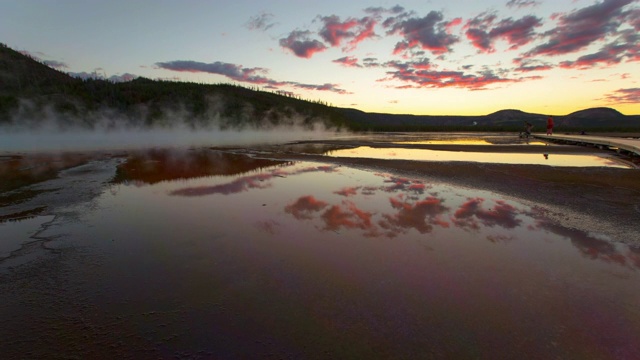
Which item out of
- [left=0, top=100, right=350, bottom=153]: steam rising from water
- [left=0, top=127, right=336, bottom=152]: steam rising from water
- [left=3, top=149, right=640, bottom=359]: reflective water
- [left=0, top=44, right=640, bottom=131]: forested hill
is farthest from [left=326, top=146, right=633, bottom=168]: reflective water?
[left=0, top=44, right=640, bottom=131]: forested hill

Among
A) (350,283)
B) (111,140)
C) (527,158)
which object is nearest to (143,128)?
(111,140)

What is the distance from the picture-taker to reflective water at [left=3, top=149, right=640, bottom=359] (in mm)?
3717

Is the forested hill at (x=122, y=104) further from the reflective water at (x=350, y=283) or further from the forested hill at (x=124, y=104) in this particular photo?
the reflective water at (x=350, y=283)

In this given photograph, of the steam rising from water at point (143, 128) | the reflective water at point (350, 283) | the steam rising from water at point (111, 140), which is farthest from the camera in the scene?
the steam rising from water at point (143, 128)

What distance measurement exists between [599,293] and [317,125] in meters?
153

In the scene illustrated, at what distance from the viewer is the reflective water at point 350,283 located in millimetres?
3717

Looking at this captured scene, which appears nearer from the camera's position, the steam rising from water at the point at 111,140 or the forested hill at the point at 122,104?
the steam rising from water at the point at 111,140

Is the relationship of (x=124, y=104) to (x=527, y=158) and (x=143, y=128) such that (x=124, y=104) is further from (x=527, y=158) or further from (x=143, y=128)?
(x=527, y=158)

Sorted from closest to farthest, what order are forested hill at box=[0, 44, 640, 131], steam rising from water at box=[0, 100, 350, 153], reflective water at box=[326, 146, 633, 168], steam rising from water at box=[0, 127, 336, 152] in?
1. reflective water at box=[326, 146, 633, 168]
2. steam rising from water at box=[0, 127, 336, 152]
3. steam rising from water at box=[0, 100, 350, 153]
4. forested hill at box=[0, 44, 640, 131]

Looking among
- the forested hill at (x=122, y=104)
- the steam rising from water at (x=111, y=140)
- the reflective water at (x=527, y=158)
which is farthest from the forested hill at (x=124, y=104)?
the reflective water at (x=527, y=158)

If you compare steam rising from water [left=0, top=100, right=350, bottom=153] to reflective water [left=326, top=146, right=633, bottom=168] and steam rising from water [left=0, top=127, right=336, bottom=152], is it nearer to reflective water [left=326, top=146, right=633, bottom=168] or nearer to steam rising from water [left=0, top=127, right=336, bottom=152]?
steam rising from water [left=0, top=127, right=336, bottom=152]

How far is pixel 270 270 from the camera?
564 cm

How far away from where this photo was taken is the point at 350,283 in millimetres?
5203

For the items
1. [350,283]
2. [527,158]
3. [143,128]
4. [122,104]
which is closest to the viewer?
[350,283]
